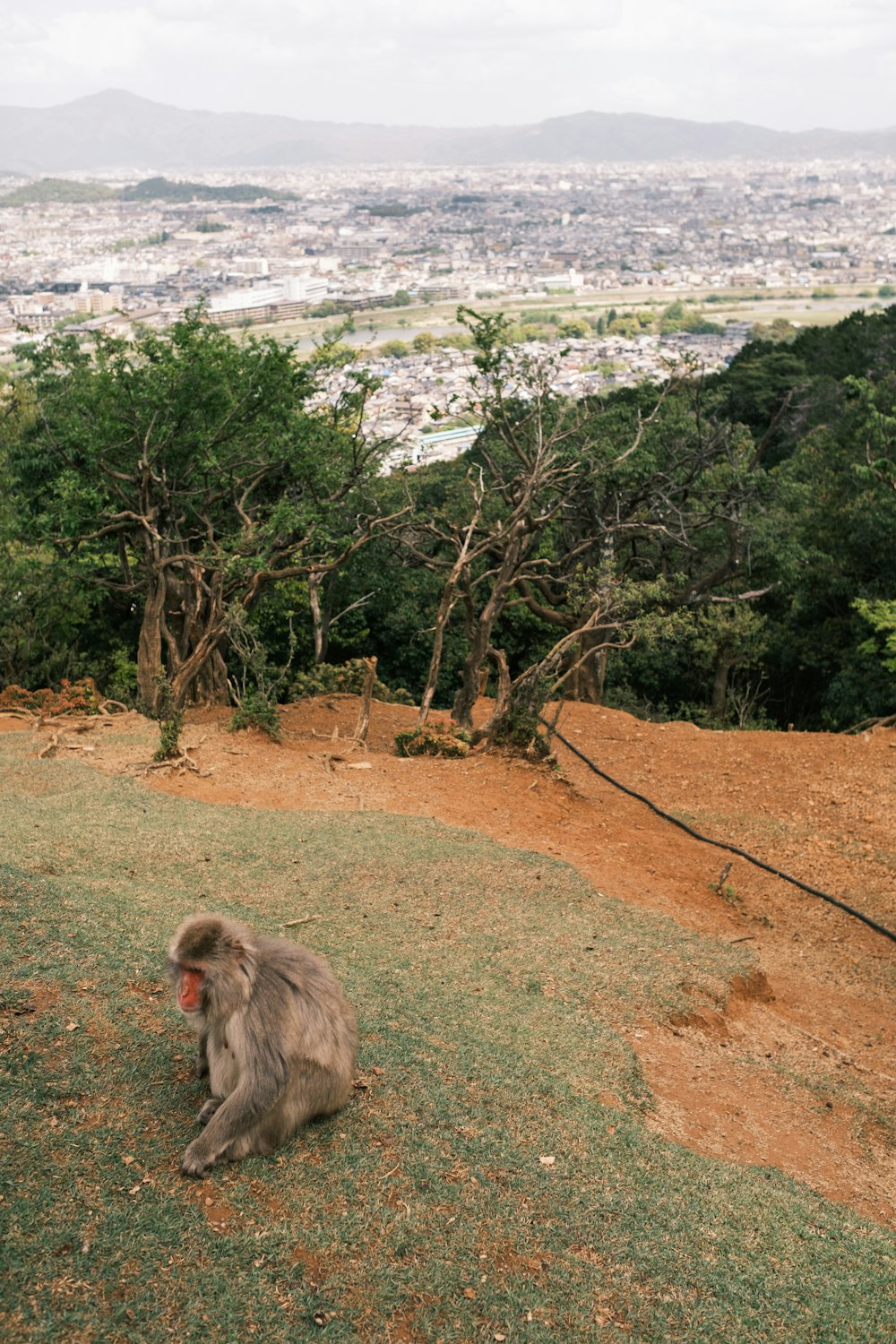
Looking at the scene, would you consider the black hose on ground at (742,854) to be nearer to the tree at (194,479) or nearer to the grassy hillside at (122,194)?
the tree at (194,479)

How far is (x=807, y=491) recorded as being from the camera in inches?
824

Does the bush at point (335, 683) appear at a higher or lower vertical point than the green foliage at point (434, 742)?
lower

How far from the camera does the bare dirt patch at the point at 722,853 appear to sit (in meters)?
6.17

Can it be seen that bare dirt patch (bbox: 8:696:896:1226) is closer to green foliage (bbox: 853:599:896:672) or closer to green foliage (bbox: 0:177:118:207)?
green foliage (bbox: 853:599:896:672)

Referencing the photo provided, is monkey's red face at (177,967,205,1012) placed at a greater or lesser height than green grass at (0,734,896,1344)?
greater

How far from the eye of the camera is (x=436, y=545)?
66.0 ft

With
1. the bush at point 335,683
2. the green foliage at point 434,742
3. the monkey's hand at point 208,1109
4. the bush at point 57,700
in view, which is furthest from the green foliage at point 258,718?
the monkey's hand at point 208,1109

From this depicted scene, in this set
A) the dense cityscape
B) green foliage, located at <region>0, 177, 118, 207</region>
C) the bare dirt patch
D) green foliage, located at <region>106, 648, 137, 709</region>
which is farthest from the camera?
green foliage, located at <region>0, 177, 118, 207</region>

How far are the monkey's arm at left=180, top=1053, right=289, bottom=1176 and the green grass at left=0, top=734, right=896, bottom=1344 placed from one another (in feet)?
0.30

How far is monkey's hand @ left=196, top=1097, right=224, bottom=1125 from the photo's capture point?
4438mm

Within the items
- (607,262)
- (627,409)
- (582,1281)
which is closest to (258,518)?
(627,409)

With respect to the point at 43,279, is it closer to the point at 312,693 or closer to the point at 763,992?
the point at 312,693

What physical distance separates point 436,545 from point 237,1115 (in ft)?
53.8

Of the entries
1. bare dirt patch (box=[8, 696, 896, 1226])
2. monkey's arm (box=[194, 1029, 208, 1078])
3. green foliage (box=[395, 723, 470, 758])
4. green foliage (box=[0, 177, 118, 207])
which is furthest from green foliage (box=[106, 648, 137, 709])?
green foliage (box=[0, 177, 118, 207])
